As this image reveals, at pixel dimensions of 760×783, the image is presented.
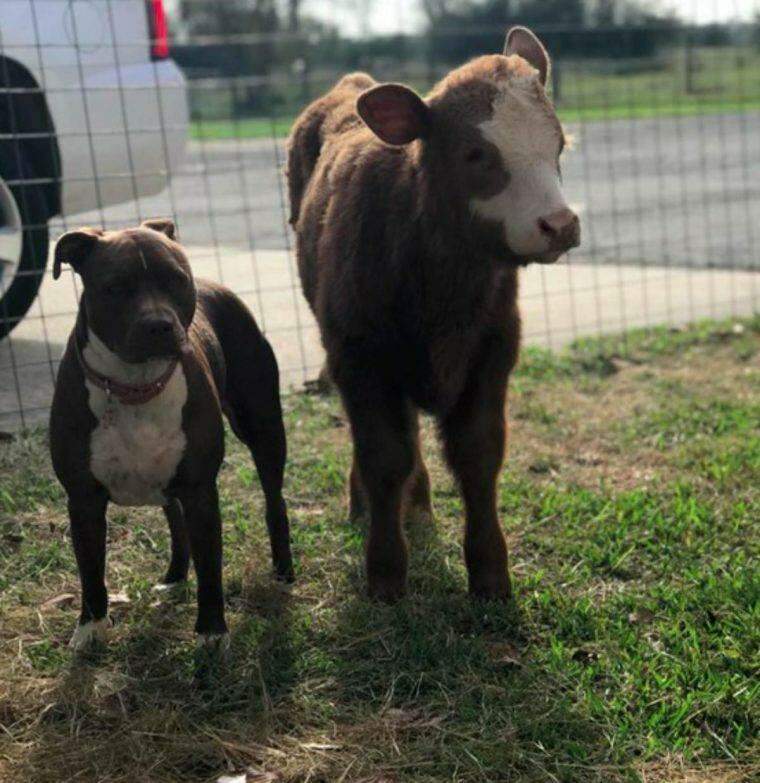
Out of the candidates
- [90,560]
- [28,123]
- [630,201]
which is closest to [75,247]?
[90,560]

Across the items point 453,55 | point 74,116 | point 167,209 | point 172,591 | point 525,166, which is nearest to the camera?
point 525,166

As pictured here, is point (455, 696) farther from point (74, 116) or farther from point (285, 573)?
point (74, 116)

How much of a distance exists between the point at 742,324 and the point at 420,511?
3.92 meters

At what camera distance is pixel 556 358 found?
285 inches

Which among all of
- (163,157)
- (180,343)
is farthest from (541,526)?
(163,157)

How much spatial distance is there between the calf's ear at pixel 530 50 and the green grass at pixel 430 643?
1.74 m

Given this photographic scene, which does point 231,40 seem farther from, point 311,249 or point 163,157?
point 311,249

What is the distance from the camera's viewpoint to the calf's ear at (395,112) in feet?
12.2

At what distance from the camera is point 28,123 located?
632cm

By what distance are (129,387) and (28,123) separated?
345 cm

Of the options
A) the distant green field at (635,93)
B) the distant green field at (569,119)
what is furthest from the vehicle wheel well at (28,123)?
the distant green field at (569,119)

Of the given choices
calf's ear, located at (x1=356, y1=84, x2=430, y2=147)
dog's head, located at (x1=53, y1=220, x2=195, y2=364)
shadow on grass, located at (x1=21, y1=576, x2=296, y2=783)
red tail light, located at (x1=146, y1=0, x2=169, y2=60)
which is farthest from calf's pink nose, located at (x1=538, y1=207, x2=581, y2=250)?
red tail light, located at (x1=146, y1=0, x2=169, y2=60)

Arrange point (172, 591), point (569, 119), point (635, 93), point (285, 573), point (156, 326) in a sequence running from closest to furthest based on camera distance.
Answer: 1. point (156, 326)
2. point (172, 591)
3. point (285, 573)
4. point (635, 93)
5. point (569, 119)

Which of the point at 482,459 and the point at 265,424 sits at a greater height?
the point at 265,424
